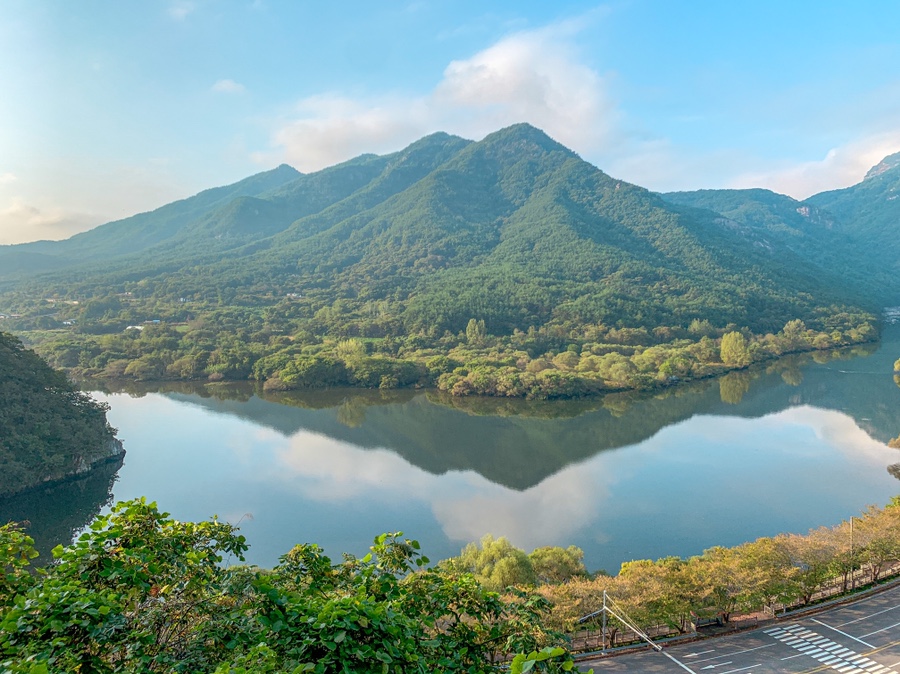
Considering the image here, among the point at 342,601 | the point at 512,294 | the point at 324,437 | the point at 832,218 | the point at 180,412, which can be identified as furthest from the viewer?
the point at 832,218

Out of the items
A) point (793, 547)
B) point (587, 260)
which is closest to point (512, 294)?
point (587, 260)

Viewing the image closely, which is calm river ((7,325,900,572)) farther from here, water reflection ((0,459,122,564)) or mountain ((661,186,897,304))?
mountain ((661,186,897,304))

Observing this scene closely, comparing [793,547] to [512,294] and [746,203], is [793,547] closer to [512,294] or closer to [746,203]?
[512,294]

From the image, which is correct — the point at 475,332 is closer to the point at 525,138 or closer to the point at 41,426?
the point at 41,426

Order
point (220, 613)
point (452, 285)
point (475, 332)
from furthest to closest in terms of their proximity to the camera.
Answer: point (452, 285), point (475, 332), point (220, 613)

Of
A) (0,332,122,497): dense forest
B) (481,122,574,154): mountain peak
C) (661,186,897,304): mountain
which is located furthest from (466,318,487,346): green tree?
(481,122,574,154): mountain peak

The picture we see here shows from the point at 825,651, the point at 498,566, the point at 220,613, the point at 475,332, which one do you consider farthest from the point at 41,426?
the point at 475,332
